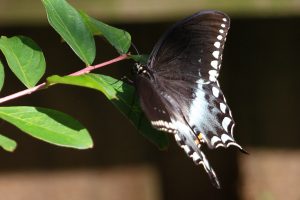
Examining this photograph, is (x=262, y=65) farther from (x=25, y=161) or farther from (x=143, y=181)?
(x=25, y=161)

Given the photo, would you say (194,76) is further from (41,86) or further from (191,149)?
(41,86)

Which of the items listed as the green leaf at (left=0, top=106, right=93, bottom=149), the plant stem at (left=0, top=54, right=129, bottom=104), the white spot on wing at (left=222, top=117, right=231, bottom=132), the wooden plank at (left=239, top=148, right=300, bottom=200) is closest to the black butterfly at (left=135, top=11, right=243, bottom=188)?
the white spot on wing at (left=222, top=117, right=231, bottom=132)

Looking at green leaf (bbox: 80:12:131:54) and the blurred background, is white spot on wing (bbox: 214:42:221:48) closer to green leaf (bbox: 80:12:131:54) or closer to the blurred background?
green leaf (bbox: 80:12:131:54)

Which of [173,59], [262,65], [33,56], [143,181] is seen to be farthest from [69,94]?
[33,56]

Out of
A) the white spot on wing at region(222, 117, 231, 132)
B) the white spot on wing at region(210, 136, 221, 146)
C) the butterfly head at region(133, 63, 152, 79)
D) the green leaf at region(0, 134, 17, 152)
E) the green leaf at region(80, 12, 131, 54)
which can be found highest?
the green leaf at region(80, 12, 131, 54)

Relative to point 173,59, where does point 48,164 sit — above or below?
below

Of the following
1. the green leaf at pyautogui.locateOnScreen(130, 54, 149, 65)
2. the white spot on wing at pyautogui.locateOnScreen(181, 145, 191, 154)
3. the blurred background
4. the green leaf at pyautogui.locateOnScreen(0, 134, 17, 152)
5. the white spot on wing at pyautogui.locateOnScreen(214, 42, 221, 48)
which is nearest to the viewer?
→ the green leaf at pyautogui.locateOnScreen(0, 134, 17, 152)
